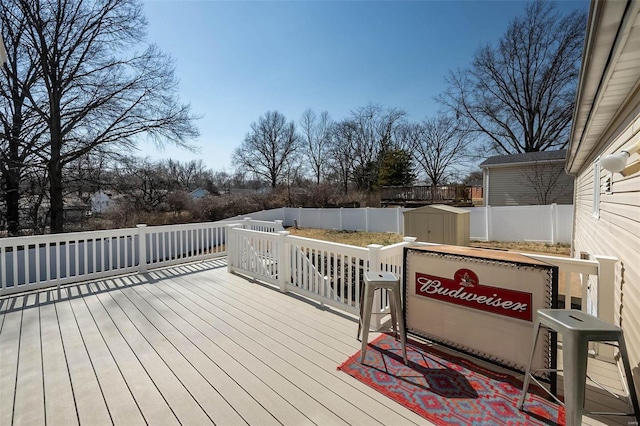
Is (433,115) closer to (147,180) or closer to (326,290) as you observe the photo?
(147,180)

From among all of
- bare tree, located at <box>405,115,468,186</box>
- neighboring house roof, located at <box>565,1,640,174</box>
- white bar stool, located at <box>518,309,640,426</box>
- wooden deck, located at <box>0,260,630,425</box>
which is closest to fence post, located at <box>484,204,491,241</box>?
neighboring house roof, located at <box>565,1,640,174</box>

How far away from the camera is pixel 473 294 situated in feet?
8.16

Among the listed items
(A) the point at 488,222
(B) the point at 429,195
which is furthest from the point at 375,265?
(B) the point at 429,195

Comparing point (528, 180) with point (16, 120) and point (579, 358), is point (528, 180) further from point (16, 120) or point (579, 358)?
point (16, 120)

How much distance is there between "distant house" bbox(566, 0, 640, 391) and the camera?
1422mm

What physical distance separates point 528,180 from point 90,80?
18849 mm

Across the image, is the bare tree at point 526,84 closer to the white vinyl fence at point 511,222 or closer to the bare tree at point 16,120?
the white vinyl fence at point 511,222

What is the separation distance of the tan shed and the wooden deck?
5447mm

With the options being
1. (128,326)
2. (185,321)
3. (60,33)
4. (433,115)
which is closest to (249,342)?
(185,321)

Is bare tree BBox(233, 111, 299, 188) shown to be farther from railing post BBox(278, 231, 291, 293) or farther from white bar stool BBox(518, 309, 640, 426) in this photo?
white bar stool BBox(518, 309, 640, 426)

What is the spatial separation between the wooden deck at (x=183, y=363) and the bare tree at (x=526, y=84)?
19.5 metres

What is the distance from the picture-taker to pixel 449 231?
7.90 meters

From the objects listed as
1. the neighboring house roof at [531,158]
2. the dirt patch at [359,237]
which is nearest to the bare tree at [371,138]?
the neighboring house roof at [531,158]

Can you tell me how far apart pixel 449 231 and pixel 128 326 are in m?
7.44
